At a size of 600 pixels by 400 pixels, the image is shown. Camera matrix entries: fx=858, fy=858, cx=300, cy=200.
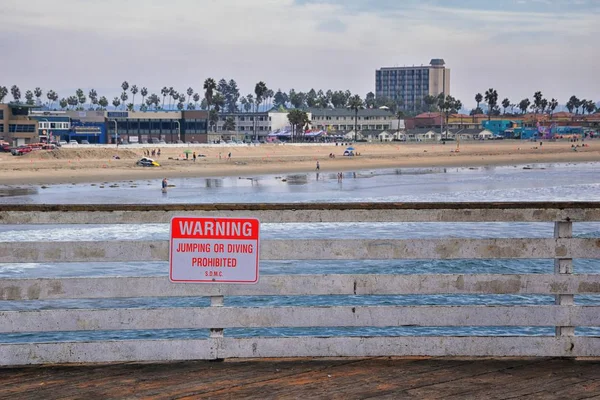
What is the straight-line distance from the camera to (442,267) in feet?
58.4

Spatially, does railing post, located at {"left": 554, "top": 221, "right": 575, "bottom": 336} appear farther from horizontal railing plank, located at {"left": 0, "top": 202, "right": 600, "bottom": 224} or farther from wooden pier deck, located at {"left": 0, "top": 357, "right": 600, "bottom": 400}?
wooden pier deck, located at {"left": 0, "top": 357, "right": 600, "bottom": 400}

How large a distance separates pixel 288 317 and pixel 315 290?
0.85 ft

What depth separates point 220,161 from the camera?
9050 centimetres

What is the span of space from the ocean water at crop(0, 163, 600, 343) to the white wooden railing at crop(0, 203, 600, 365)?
4.77m

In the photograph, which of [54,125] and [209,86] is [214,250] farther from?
[209,86]

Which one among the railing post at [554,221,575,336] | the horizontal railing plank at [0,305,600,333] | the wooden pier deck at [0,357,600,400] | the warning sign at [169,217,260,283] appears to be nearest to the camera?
the wooden pier deck at [0,357,600,400]

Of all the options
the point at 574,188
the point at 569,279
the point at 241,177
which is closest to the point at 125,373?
the point at 569,279

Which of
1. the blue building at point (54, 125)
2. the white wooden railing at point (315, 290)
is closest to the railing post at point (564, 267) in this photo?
the white wooden railing at point (315, 290)

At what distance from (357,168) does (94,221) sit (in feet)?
265

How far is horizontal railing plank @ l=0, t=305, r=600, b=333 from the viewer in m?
5.67

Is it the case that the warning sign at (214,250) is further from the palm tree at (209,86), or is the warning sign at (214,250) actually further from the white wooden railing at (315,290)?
the palm tree at (209,86)

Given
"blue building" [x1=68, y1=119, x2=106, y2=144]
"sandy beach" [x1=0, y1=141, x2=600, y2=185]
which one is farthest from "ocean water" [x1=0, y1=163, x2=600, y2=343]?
"blue building" [x1=68, y1=119, x2=106, y2=144]

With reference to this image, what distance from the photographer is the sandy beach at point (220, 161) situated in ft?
230

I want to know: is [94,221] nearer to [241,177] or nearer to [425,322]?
[425,322]
